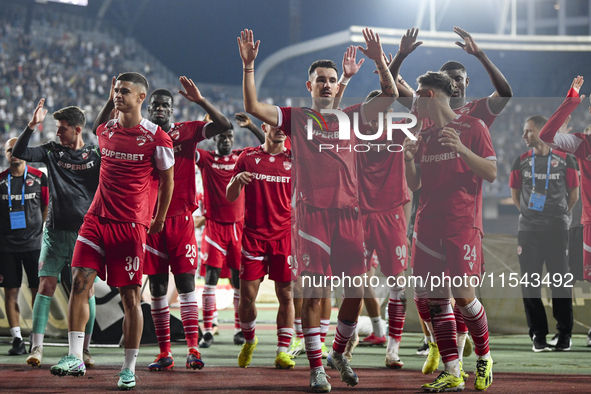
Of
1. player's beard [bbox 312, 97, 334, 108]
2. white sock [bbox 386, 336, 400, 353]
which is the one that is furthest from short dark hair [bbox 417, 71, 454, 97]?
white sock [bbox 386, 336, 400, 353]

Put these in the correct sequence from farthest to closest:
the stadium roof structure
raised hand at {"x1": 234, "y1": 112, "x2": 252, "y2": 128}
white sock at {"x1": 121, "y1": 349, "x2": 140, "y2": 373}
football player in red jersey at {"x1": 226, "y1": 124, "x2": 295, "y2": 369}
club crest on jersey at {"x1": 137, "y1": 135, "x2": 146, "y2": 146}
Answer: the stadium roof structure → raised hand at {"x1": 234, "y1": 112, "x2": 252, "y2": 128} → football player in red jersey at {"x1": 226, "y1": 124, "x2": 295, "y2": 369} → club crest on jersey at {"x1": 137, "y1": 135, "x2": 146, "y2": 146} → white sock at {"x1": 121, "y1": 349, "x2": 140, "y2": 373}

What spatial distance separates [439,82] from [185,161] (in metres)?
2.56

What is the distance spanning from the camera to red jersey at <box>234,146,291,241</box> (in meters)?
5.98

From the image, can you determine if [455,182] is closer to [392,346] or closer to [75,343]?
[392,346]

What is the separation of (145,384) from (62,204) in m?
2.20

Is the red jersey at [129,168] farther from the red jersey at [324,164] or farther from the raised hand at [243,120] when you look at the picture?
the raised hand at [243,120]

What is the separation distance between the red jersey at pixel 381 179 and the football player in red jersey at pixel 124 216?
178 cm

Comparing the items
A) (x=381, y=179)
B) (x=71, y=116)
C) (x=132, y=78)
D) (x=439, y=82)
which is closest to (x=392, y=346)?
(x=381, y=179)

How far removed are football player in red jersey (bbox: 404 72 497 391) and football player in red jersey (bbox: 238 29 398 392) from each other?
1.37 feet

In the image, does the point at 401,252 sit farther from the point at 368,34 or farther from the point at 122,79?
the point at 122,79

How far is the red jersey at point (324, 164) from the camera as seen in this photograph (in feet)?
15.6

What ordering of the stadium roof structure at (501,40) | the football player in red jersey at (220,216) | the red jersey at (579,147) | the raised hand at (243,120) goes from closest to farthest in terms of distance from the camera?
1. the red jersey at (579,147)
2. the raised hand at (243,120)
3. the football player in red jersey at (220,216)
4. the stadium roof structure at (501,40)

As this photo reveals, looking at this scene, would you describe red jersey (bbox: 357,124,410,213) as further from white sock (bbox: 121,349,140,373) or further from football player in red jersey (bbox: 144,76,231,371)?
white sock (bbox: 121,349,140,373)

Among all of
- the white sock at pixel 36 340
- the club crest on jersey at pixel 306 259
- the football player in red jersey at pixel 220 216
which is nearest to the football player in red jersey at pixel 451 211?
the club crest on jersey at pixel 306 259
